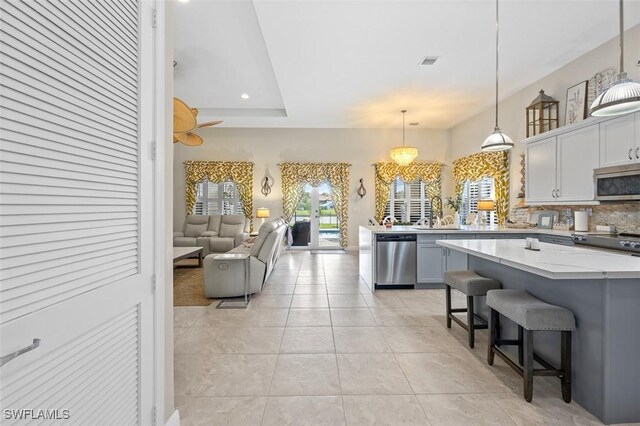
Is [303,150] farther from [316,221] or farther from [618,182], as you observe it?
[618,182]

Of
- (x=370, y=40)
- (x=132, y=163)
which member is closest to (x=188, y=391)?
(x=132, y=163)

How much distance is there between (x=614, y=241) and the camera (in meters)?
2.95

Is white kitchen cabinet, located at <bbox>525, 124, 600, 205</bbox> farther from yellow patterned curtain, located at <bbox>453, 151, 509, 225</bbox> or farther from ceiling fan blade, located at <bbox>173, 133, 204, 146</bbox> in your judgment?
ceiling fan blade, located at <bbox>173, 133, 204, 146</bbox>

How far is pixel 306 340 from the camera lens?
284 centimetres

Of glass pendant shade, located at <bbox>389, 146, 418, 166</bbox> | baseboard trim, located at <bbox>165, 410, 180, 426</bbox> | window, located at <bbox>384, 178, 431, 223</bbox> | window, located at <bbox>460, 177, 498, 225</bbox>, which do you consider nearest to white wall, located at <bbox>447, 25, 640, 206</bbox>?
window, located at <bbox>460, 177, 498, 225</bbox>

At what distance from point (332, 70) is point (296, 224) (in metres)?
4.63

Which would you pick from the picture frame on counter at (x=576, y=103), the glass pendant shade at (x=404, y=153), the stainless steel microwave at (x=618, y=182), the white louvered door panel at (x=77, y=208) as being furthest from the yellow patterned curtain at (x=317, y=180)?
the white louvered door panel at (x=77, y=208)

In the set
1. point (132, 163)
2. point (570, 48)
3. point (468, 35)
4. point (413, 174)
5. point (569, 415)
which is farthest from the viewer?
point (413, 174)

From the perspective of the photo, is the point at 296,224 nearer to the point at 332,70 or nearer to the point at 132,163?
the point at 332,70

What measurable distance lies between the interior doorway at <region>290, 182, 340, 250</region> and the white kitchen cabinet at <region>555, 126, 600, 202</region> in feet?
17.2

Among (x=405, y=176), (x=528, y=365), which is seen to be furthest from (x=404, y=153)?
(x=528, y=365)

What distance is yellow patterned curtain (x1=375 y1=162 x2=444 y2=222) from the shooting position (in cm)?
809

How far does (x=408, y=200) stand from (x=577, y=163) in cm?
462

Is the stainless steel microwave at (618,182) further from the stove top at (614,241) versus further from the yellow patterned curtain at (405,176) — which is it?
the yellow patterned curtain at (405,176)
